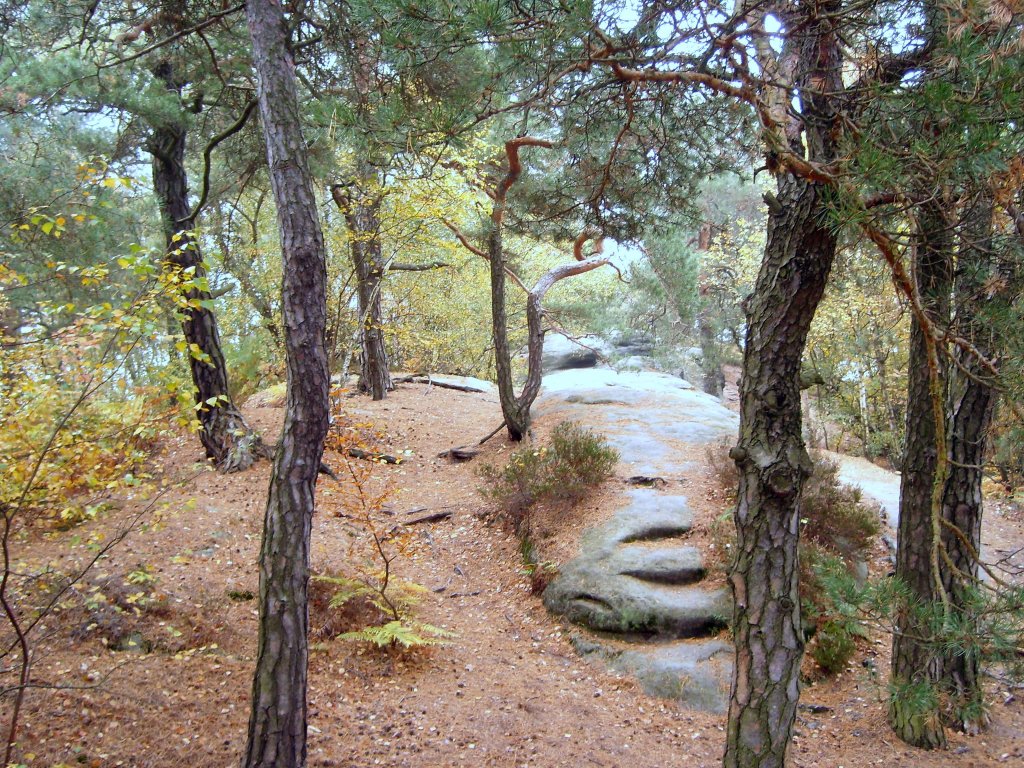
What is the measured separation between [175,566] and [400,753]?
295 cm

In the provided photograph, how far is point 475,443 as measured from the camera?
10.6 meters

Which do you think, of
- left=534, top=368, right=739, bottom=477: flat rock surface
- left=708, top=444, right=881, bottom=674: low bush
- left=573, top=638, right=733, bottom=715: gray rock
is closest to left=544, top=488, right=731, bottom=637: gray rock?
left=573, top=638, right=733, bottom=715: gray rock

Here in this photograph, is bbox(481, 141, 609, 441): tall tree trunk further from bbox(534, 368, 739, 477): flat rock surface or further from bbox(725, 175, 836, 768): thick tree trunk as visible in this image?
bbox(725, 175, 836, 768): thick tree trunk

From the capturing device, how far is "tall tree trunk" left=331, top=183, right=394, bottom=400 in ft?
32.4

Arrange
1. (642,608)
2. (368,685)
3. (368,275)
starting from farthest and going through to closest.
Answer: (368,275)
(642,608)
(368,685)

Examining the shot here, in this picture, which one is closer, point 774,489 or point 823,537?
point 774,489

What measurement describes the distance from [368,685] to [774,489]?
10.8 ft

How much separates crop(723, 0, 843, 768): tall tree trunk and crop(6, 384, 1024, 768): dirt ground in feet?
1.66

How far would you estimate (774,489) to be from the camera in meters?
2.87

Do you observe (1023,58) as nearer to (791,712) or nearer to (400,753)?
(791,712)

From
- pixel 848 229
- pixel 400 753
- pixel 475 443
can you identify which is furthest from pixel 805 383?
pixel 475 443

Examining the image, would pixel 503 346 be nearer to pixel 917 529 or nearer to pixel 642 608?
pixel 642 608

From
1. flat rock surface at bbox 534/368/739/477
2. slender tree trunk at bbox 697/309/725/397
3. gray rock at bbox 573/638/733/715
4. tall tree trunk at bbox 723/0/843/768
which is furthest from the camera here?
slender tree trunk at bbox 697/309/725/397

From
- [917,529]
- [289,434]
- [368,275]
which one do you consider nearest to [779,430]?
[917,529]
